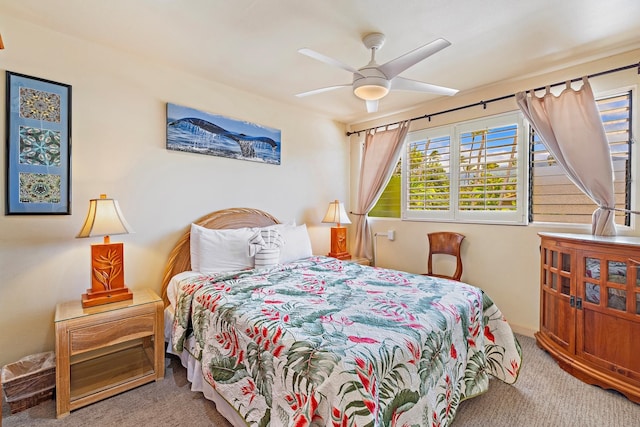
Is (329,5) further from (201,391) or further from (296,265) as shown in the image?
(201,391)

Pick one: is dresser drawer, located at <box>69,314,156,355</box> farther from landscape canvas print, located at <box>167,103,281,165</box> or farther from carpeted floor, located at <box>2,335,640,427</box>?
landscape canvas print, located at <box>167,103,281,165</box>

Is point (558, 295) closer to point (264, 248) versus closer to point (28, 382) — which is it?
point (264, 248)

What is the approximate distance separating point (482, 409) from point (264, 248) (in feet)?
6.58

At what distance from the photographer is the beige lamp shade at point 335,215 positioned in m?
3.79

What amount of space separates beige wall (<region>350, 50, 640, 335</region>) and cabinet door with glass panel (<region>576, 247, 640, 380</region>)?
591mm

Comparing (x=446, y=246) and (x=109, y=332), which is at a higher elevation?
(x=446, y=246)

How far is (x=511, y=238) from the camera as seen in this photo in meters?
2.91

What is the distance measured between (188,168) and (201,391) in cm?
191

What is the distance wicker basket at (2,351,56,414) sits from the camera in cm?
178

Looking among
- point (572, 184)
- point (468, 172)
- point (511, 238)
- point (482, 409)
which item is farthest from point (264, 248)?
point (572, 184)

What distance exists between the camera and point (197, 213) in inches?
112

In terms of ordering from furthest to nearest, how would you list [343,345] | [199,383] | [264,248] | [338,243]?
[338,243] → [264,248] → [199,383] → [343,345]

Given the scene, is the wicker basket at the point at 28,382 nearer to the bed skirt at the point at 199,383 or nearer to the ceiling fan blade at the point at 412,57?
the bed skirt at the point at 199,383

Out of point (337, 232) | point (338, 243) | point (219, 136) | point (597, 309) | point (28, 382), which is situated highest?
point (219, 136)
